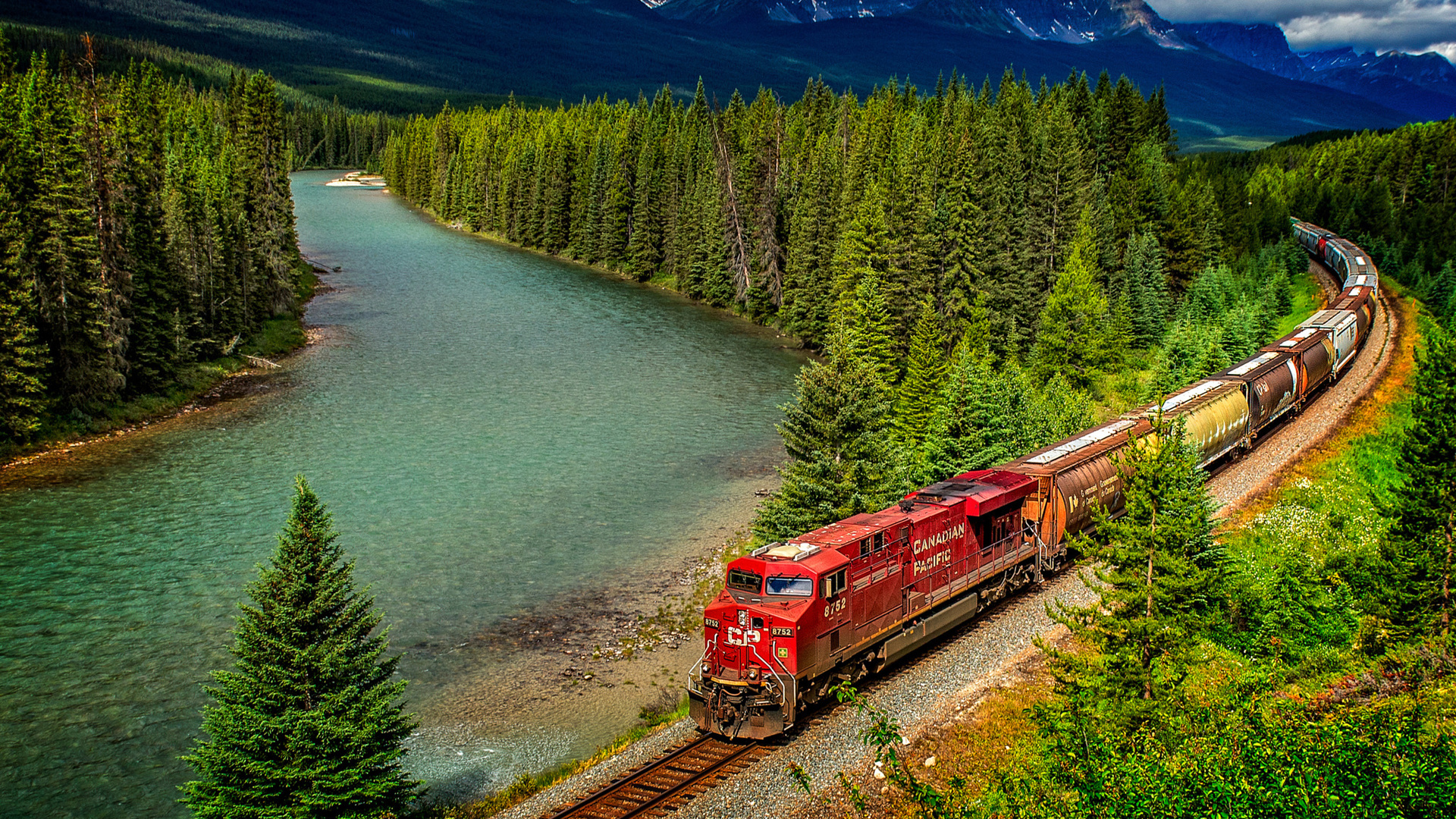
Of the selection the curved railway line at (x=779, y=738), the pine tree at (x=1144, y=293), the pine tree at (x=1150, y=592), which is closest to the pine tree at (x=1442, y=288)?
the pine tree at (x=1144, y=293)

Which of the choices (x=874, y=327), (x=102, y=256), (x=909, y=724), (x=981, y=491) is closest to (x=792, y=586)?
(x=909, y=724)

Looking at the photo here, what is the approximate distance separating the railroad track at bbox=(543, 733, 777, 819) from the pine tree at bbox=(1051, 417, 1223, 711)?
757 centimetres

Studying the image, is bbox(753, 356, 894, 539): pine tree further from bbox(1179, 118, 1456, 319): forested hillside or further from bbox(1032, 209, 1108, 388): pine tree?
bbox(1179, 118, 1456, 319): forested hillside

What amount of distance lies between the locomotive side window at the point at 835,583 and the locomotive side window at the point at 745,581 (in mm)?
1606

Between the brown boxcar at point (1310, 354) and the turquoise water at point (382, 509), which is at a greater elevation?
the brown boxcar at point (1310, 354)

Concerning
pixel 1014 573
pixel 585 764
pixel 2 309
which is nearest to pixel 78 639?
pixel 585 764

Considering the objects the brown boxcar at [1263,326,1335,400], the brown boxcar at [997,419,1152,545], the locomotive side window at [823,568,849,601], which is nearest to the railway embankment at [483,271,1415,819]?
the brown boxcar at [997,419,1152,545]

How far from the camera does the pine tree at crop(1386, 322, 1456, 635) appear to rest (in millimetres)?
22094

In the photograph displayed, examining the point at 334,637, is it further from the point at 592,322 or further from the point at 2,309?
the point at 592,322

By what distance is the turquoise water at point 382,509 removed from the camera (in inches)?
1034

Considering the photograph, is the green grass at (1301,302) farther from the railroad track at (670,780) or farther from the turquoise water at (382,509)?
the railroad track at (670,780)

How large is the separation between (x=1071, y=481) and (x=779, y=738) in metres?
14.7

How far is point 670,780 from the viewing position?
2030cm

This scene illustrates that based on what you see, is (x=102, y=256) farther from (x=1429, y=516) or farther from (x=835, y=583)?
(x=1429, y=516)
